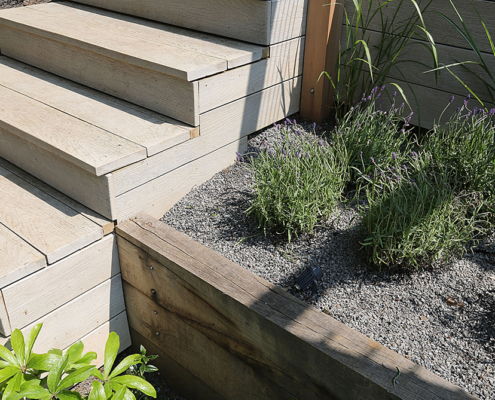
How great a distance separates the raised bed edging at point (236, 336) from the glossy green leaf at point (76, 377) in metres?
0.48

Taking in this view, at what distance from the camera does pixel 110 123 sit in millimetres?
2248

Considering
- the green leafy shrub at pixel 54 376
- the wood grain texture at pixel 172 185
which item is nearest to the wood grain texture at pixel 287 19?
the wood grain texture at pixel 172 185

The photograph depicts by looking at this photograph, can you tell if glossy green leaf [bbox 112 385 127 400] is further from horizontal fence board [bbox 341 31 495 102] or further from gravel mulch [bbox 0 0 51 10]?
gravel mulch [bbox 0 0 51 10]

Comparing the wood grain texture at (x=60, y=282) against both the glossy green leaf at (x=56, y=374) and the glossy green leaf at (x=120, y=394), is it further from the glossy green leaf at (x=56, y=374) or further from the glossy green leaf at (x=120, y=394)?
the glossy green leaf at (x=120, y=394)

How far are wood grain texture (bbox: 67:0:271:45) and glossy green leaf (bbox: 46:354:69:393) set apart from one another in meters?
1.71

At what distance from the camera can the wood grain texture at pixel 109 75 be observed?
2221 mm

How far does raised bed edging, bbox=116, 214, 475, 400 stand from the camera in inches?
56.9

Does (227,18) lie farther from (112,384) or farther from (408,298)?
(112,384)

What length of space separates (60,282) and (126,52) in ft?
3.70

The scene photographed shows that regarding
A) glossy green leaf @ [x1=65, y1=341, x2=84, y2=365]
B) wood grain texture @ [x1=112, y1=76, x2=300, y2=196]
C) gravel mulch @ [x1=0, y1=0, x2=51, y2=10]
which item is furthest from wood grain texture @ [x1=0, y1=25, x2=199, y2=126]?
glossy green leaf @ [x1=65, y1=341, x2=84, y2=365]

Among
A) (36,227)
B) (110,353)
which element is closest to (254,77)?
(36,227)

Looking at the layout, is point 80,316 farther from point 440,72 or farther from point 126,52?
point 440,72

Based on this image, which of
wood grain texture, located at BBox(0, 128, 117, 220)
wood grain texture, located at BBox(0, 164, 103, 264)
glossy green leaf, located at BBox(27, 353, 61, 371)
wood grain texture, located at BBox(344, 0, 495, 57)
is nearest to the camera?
glossy green leaf, located at BBox(27, 353, 61, 371)

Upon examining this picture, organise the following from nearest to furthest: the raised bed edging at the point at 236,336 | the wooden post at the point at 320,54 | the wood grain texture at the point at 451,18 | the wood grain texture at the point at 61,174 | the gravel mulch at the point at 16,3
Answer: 1. the raised bed edging at the point at 236,336
2. the wood grain texture at the point at 61,174
3. the wood grain texture at the point at 451,18
4. the wooden post at the point at 320,54
5. the gravel mulch at the point at 16,3
